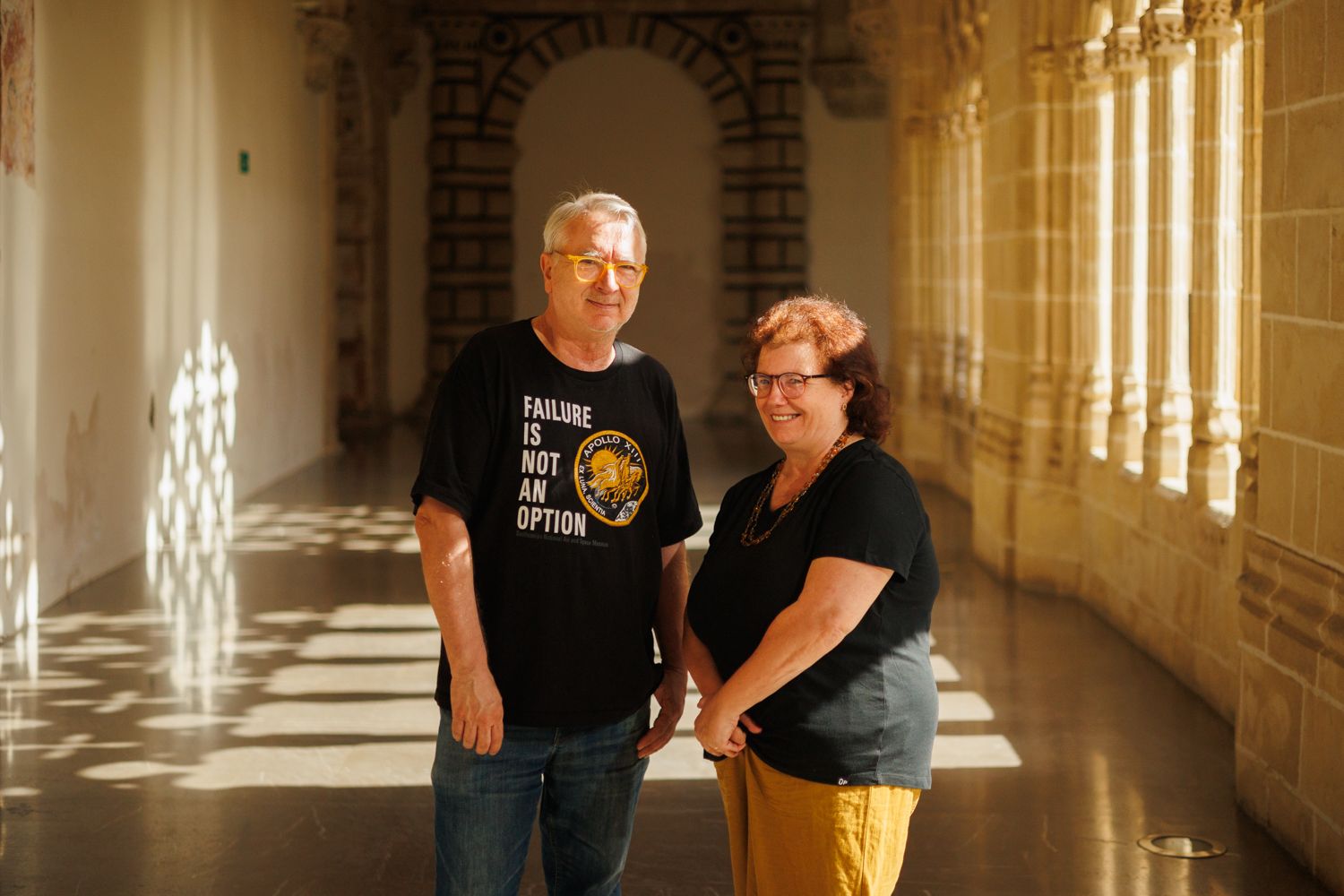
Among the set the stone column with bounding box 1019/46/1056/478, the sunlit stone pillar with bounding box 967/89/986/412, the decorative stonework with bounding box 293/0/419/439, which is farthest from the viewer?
Result: the decorative stonework with bounding box 293/0/419/439

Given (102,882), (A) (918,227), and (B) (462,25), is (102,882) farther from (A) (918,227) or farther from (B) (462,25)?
(B) (462,25)

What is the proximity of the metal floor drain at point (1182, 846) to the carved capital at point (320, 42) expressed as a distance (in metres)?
10.1

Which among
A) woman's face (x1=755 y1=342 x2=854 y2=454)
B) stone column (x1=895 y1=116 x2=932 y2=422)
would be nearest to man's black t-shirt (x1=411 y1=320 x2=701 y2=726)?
woman's face (x1=755 y1=342 x2=854 y2=454)

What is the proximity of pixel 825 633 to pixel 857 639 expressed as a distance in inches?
3.4

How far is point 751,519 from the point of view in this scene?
262 centimetres

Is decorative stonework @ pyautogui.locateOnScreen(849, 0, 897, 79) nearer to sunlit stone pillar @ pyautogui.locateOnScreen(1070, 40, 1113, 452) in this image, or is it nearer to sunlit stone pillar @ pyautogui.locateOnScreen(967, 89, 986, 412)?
sunlit stone pillar @ pyautogui.locateOnScreen(967, 89, 986, 412)

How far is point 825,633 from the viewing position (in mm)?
2402

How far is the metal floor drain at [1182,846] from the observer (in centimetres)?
418

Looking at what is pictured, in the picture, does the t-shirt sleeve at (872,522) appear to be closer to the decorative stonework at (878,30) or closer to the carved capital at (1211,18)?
the carved capital at (1211,18)

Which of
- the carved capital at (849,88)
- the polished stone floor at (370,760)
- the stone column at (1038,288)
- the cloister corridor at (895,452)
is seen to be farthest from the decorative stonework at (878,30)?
the polished stone floor at (370,760)

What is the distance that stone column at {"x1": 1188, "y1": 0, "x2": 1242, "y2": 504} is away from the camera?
19.6ft

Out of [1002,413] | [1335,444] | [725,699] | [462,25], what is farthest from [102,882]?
[462,25]

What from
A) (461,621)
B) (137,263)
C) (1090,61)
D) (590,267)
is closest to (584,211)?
(590,267)

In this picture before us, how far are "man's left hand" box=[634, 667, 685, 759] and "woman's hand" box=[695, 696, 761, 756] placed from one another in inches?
4.2
